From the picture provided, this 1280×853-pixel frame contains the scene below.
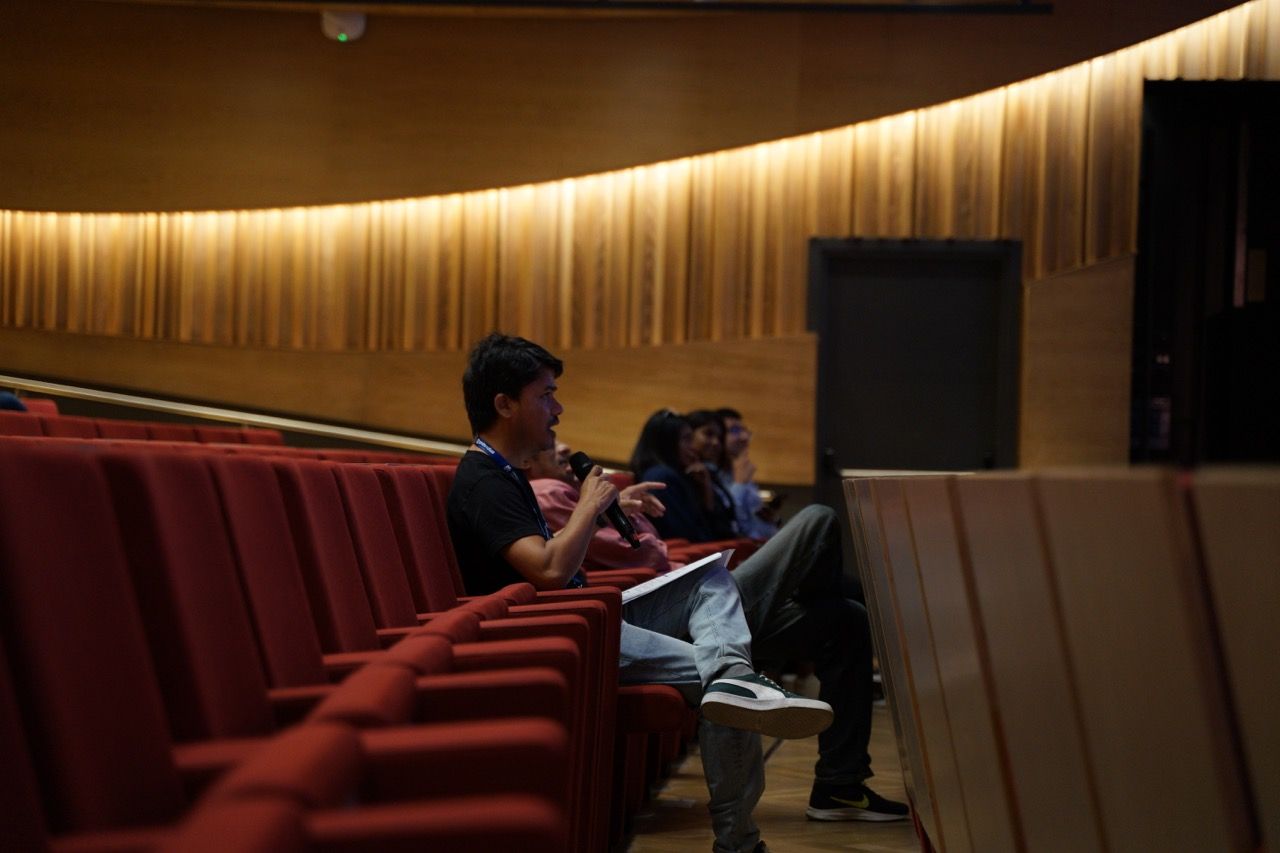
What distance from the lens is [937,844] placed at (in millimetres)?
577

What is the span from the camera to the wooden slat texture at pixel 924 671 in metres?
0.48

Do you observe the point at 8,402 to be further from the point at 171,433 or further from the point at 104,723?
the point at 104,723

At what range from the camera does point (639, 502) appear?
3.42 ft

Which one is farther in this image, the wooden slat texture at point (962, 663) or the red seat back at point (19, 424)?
the red seat back at point (19, 424)

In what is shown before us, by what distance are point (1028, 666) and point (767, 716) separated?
0.46m

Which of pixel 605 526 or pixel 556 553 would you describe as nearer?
pixel 556 553

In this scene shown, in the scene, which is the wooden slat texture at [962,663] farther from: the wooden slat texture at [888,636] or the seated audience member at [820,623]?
the seated audience member at [820,623]

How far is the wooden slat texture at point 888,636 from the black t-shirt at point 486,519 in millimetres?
210

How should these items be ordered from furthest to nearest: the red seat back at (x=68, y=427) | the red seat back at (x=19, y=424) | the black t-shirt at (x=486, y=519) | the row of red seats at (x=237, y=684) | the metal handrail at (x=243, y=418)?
the metal handrail at (x=243, y=418), the red seat back at (x=68, y=427), the red seat back at (x=19, y=424), the black t-shirt at (x=486, y=519), the row of red seats at (x=237, y=684)

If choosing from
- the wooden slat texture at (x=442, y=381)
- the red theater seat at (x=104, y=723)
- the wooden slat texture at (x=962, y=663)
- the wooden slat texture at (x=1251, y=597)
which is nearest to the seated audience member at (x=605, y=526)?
the wooden slat texture at (x=962, y=663)

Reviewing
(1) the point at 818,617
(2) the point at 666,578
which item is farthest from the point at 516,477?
(1) the point at 818,617

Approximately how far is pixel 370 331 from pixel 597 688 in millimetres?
1990

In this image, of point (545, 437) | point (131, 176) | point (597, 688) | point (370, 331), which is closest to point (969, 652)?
point (597, 688)

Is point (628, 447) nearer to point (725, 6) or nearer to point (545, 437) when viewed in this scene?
point (725, 6)
